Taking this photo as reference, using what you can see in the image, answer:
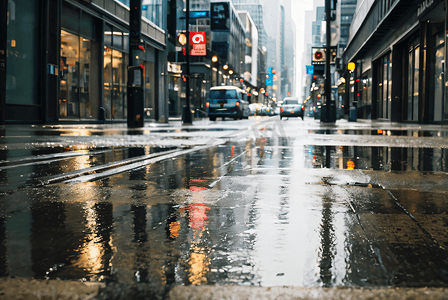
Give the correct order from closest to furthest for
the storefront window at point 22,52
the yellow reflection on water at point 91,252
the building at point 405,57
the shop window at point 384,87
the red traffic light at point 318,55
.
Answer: the yellow reflection on water at point 91,252
the storefront window at point 22,52
the building at point 405,57
the red traffic light at point 318,55
the shop window at point 384,87

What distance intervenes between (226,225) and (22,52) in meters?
19.2

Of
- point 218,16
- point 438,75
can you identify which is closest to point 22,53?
point 438,75

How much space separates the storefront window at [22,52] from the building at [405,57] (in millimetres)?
16579

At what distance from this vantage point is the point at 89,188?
4320mm

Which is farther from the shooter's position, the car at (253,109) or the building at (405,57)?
the car at (253,109)

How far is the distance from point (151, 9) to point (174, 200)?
33.6 meters

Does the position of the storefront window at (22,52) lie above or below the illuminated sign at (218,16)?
below

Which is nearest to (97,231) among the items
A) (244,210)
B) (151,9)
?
(244,210)

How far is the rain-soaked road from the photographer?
78.9 inches

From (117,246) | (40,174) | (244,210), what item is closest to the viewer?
(117,246)

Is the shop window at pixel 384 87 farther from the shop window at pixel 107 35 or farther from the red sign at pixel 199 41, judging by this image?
the shop window at pixel 107 35

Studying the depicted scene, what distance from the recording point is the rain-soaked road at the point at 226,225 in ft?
6.57

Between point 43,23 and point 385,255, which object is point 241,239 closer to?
point 385,255

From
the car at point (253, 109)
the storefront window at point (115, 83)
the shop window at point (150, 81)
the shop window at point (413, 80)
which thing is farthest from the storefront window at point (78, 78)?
the car at point (253, 109)
